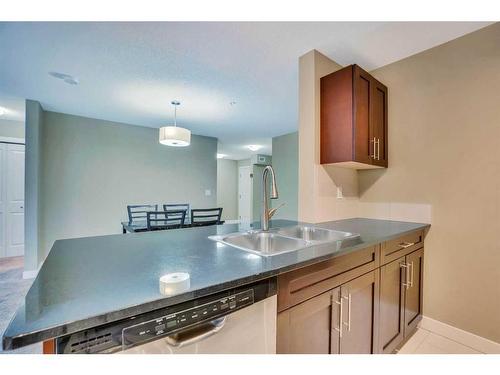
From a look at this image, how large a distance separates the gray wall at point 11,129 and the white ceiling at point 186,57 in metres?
1.26

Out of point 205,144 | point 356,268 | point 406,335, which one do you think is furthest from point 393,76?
point 205,144

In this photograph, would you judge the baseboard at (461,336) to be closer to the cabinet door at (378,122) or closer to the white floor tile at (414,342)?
the white floor tile at (414,342)

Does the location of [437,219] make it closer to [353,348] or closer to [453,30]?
[353,348]

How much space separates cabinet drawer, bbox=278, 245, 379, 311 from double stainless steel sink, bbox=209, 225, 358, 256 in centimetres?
17

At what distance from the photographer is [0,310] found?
2199mm

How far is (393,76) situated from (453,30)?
483mm

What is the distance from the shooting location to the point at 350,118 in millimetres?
1742

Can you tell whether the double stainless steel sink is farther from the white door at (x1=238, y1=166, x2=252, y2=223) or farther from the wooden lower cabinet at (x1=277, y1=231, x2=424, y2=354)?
the white door at (x1=238, y1=166, x2=252, y2=223)

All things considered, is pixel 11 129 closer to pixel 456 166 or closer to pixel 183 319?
pixel 183 319

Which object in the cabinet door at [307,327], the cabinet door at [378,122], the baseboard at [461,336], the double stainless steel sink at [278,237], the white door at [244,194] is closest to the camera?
the cabinet door at [307,327]

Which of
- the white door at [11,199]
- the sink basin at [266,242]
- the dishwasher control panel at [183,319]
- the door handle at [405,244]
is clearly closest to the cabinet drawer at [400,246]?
the door handle at [405,244]

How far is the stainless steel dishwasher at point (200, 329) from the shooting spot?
559mm

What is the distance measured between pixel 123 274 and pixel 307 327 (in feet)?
A: 2.54

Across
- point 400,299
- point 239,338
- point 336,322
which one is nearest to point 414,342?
point 400,299
